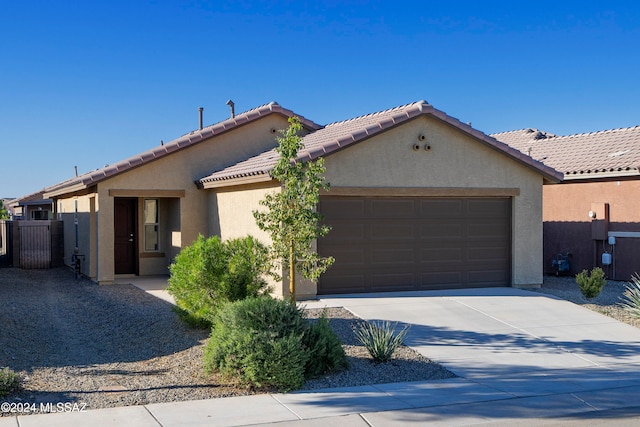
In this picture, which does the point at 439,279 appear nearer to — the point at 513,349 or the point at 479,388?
the point at 513,349

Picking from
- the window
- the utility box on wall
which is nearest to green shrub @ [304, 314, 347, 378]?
the window

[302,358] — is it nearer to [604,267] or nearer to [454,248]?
[454,248]

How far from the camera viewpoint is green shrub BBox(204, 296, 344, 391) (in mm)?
9242

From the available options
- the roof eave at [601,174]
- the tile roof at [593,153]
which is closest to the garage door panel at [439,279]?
the roof eave at [601,174]

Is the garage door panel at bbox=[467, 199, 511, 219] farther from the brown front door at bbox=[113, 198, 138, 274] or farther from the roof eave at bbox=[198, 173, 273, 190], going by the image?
the brown front door at bbox=[113, 198, 138, 274]

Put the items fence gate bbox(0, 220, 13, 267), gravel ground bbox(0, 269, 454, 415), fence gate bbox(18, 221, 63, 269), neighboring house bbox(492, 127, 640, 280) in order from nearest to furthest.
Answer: gravel ground bbox(0, 269, 454, 415)
neighboring house bbox(492, 127, 640, 280)
fence gate bbox(18, 221, 63, 269)
fence gate bbox(0, 220, 13, 267)

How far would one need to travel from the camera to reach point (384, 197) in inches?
645

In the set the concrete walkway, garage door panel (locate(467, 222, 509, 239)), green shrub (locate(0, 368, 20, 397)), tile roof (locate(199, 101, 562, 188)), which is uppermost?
tile roof (locate(199, 101, 562, 188))

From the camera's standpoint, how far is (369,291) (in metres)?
16.2

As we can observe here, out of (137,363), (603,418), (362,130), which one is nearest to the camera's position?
(603,418)

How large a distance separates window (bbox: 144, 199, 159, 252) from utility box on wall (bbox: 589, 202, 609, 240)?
12.2 m

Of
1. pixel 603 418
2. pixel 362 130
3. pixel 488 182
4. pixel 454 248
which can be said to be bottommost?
pixel 603 418

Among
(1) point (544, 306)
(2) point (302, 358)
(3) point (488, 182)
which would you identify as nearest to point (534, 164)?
(3) point (488, 182)

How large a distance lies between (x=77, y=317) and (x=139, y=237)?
636 cm
